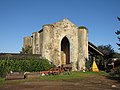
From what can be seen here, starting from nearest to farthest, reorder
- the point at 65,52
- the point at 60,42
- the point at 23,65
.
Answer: the point at 23,65
the point at 60,42
the point at 65,52

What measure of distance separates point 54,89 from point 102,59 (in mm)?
28308

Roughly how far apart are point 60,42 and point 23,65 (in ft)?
31.2

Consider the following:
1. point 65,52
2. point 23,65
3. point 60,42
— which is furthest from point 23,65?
point 65,52

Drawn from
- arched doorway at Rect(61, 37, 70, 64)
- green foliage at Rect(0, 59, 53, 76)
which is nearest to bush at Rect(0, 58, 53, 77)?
green foliage at Rect(0, 59, 53, 76)

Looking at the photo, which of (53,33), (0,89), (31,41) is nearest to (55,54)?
(53,33)

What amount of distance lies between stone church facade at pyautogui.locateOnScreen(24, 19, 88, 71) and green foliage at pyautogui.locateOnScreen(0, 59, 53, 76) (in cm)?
402

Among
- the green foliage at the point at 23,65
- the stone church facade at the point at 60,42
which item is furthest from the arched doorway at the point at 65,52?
the green foliage at the point at 23,65

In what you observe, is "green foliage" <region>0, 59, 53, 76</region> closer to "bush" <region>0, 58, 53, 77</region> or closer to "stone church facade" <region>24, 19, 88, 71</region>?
"bush" <region>0, 58, 53, 77</region>

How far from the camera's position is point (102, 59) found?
42.5 m

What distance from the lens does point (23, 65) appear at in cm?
3111

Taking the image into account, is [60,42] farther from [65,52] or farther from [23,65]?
[23,65]

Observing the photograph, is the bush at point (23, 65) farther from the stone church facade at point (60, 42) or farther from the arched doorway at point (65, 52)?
the arched doorway at point (65, 52)

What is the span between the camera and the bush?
28.5 meters

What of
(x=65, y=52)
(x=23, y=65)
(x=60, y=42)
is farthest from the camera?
(x=65, y=52)
